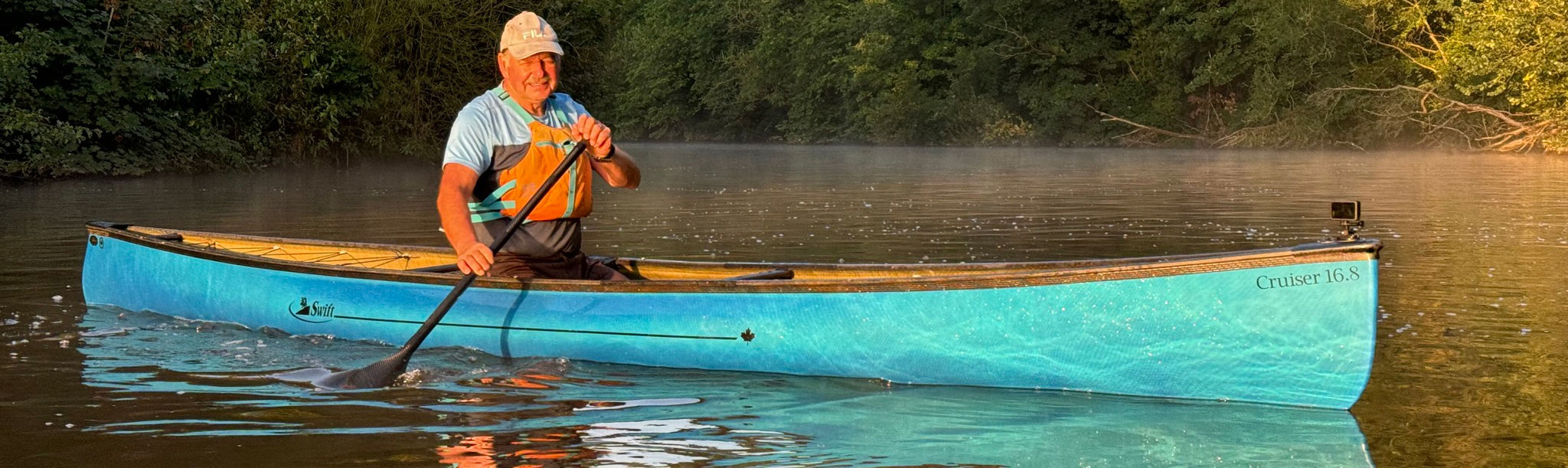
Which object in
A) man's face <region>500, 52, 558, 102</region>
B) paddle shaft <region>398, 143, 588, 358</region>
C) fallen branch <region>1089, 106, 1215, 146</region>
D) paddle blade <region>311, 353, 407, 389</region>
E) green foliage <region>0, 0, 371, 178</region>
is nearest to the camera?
paddle blade <region>311, 353, 407, 389</region>

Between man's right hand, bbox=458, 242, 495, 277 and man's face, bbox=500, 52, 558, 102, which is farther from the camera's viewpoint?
man's face, bbox=500, 52, 558, 102

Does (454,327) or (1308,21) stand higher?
(1308,21)

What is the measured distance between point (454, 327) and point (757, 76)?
60.8m

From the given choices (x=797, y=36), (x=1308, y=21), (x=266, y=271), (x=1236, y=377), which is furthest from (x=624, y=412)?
(x=797, y=36)

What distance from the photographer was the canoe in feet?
20.1

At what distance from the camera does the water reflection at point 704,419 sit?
5.61 metres

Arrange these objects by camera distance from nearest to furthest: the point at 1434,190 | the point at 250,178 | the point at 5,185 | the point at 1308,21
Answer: the point at 1434,190 → the point at 5,185 → the point at 250,178 → the point at 1308,21

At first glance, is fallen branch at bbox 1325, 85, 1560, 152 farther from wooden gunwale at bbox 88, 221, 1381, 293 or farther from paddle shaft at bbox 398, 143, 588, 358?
paddle shaft at bbox 398, 143, 588, 358

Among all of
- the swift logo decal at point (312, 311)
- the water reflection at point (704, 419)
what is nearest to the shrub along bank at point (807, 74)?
the swift logo decal at point (312, 311)

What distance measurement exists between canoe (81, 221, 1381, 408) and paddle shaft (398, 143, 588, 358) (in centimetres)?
18

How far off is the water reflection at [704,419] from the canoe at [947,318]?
0.10m

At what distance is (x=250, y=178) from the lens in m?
27.0

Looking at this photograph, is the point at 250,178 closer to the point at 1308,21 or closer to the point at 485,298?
the point at 485,298

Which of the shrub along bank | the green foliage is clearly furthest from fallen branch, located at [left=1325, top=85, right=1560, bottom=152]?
the green foliage
